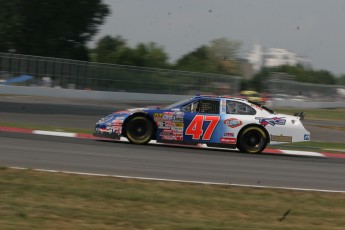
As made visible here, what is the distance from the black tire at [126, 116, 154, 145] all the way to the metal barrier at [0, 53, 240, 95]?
79.5 ft

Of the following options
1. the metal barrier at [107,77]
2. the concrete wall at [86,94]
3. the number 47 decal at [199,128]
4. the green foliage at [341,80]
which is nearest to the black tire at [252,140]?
the number 47 decal at [199,128]

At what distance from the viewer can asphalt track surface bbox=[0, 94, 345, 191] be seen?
9594mm

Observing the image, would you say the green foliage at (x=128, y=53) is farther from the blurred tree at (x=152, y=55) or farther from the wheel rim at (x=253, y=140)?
the wheel rim at (x=253, y=140)

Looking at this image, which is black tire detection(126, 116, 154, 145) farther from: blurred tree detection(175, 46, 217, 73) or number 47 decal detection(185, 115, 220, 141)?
blurred tree detection(175, 46, 217, 73)

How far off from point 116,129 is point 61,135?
93.6 inches

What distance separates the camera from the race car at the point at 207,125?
13438 millimetres

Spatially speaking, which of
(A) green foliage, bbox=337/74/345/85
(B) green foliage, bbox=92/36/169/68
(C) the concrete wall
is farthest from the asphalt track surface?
(A) green foliage, bbox=337/74/345/85

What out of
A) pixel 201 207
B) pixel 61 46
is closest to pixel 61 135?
pixel 201 207

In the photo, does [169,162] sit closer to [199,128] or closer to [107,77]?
[199,128]

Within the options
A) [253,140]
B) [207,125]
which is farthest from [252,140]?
[207,125]

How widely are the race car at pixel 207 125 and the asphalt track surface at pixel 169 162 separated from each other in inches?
11.4

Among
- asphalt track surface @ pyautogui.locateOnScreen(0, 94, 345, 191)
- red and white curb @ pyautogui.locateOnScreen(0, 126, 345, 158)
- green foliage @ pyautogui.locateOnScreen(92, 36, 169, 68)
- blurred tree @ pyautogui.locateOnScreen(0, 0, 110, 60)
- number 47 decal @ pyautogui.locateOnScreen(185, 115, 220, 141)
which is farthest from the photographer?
green foliage @ pyautogui.locateOnScreen(92, 36, 169, 68)

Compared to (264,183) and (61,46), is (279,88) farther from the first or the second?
(264,183)

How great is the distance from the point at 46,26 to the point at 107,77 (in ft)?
47.4
